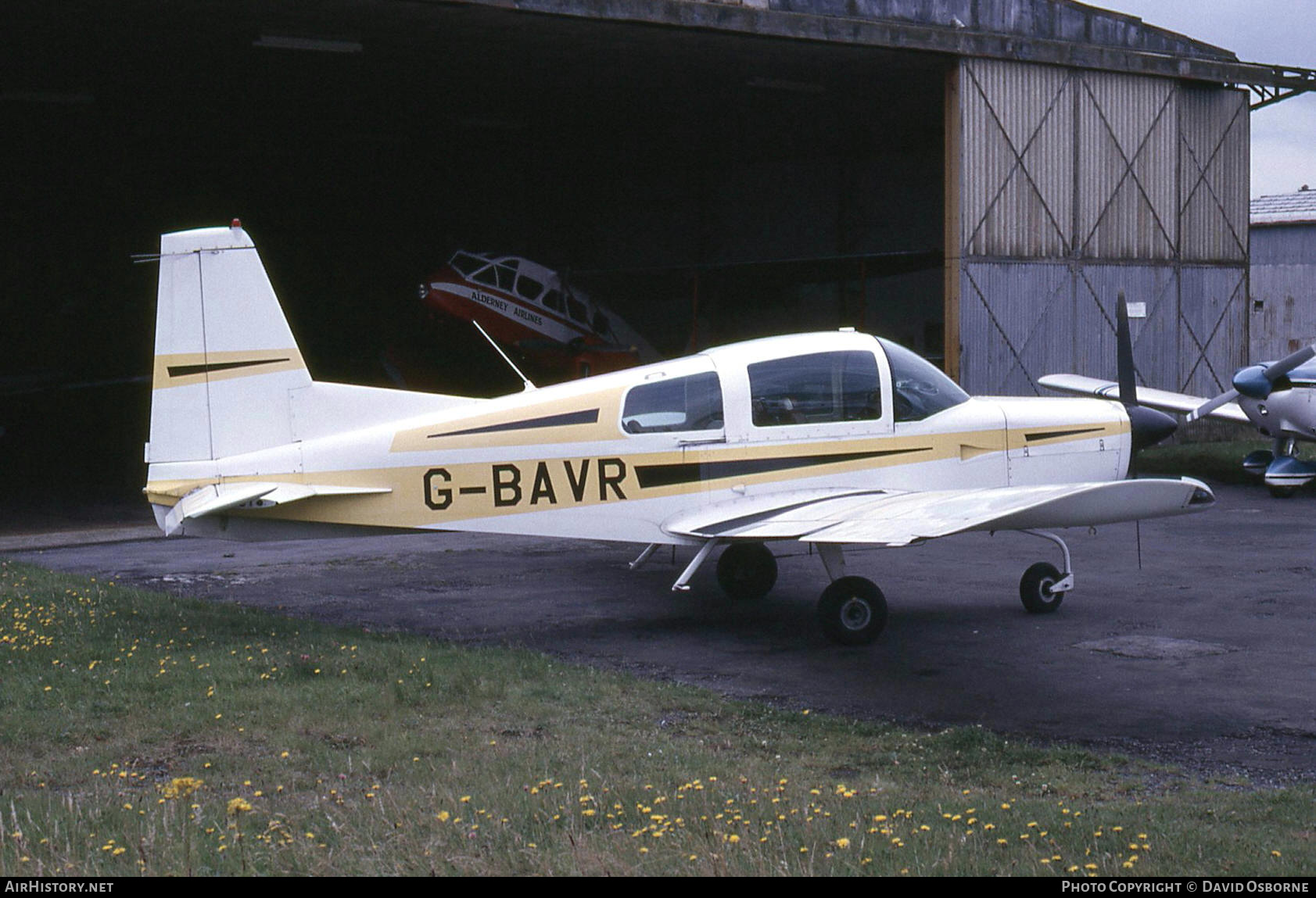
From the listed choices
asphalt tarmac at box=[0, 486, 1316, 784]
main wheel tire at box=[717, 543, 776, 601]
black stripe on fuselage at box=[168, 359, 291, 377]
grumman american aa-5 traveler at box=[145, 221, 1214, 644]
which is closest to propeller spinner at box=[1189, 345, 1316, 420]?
asphalt tarmac at box=[0, 486, 1316, 784]

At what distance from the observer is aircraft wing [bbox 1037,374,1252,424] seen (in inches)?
827

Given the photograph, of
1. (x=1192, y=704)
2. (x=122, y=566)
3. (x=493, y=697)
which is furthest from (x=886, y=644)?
(x=122, y=566)

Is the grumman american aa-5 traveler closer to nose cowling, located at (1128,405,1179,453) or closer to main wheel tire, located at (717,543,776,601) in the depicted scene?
nose cowling, located at (1128,405,1179,453)

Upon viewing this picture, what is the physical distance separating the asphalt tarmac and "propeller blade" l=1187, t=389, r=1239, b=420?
180cm

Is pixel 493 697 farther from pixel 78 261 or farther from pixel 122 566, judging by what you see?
pixel 78 261

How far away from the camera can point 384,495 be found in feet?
32.7

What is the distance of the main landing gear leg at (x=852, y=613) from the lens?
9773mm

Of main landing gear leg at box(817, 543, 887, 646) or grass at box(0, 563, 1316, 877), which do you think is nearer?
grass at box(0, 563, 1316, 877)

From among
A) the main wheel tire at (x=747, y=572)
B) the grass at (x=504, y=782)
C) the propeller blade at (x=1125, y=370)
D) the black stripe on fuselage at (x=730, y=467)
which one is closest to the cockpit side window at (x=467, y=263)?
the propeller blade at (x=1125, y=370)

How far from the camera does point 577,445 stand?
10.2 metres

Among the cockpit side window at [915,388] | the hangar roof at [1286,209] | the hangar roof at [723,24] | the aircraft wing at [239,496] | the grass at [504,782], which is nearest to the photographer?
the grass at [504,782]

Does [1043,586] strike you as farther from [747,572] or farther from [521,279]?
[521,279]
